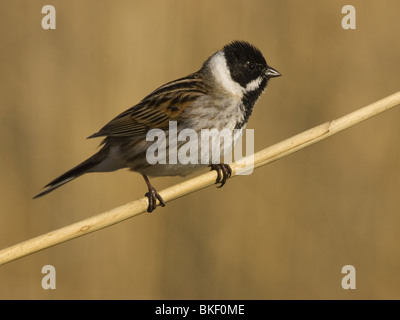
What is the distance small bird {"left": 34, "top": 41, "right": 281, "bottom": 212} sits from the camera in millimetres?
3529

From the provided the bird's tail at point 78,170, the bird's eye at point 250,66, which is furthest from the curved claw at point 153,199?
the bird's eye at point 250,66

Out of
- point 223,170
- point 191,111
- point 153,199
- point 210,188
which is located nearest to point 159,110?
point 191,111

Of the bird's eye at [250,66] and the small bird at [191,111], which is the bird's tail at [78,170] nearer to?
the small bird at [191,111]

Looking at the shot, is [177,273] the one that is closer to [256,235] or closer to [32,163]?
[256,235]

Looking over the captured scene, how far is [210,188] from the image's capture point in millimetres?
4734

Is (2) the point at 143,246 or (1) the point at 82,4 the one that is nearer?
(1) the point at 82,4

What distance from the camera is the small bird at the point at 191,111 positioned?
3529 mm

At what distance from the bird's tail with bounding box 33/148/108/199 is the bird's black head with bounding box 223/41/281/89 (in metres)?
0.85

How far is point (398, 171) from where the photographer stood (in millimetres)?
4805

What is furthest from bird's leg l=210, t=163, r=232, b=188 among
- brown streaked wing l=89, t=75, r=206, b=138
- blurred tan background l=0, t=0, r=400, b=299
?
blurred tan background l=0, t=0, r=400, b=299

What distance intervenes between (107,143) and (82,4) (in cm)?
100

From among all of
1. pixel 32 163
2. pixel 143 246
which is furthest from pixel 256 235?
pixel 32 163

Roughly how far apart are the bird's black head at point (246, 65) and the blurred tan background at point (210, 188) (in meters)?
0.69

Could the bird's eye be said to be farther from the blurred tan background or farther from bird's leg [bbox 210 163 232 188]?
the blurred tan background
